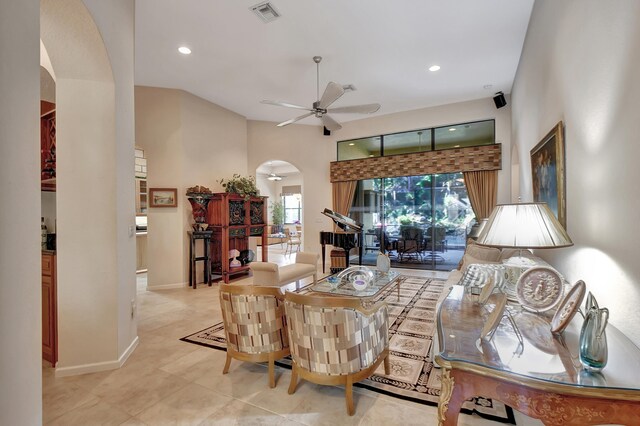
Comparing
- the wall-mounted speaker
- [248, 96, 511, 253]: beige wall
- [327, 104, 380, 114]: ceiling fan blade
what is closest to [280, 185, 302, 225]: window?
[248, 96, 511, 253]: beige wall

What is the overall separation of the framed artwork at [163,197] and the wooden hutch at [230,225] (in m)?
0.64

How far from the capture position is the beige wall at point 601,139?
1.29 meters

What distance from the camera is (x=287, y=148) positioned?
7.38m

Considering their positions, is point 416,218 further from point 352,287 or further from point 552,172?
point 552,172

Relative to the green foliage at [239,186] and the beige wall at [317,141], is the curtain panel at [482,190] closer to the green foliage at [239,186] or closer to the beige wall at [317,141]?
the beige wall at [317,141]

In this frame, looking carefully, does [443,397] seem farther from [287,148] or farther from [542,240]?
[287,148]

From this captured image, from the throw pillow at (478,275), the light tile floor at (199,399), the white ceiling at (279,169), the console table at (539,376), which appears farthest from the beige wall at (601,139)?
the white ceiling at (279,169)

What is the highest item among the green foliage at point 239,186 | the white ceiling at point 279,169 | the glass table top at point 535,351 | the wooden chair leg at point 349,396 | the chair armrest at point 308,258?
the white ceiling at point 279,169

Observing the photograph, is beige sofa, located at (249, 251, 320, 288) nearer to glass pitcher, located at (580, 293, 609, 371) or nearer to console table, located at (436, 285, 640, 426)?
console table, located at (436, 285, 640, 426)

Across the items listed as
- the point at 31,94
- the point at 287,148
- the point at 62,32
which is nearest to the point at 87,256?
the point at 31,94

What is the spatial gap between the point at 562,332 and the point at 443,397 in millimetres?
623

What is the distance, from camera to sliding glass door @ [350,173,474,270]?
631 cm

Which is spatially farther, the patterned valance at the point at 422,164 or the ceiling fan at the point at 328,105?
the patterned valance at the point at 422,164

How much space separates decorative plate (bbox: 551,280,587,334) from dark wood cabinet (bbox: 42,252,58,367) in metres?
3.60
